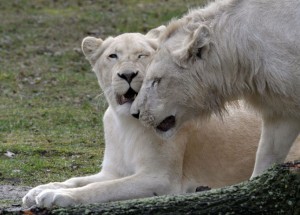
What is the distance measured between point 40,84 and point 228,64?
8.81 metres

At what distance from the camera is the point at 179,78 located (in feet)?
21.2

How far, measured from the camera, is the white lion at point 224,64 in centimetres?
635

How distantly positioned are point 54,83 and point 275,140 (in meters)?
8.50

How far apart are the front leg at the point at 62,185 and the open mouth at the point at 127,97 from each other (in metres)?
0.70

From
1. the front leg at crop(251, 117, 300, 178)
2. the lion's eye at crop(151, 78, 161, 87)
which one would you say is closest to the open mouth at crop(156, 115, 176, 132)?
the lion's eye at crop(151, 78, 161, 87)

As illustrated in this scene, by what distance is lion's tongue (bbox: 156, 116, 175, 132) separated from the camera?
21.8 feet

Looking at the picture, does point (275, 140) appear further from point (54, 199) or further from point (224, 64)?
point (54, 199)

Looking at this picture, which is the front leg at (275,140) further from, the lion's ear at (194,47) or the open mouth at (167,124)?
the lion's ear at (194,47)

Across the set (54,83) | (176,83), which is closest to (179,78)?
(176,83)

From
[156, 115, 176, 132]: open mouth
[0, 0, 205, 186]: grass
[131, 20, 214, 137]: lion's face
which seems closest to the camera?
[131, 20, 214, 137]: lion's face

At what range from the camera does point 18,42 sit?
18.1 m

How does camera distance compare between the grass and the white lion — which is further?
the grass

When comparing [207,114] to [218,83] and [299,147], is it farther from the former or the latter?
[299,147]

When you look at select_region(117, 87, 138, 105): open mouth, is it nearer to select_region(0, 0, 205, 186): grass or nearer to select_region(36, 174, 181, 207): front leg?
select_region(36, 174, 181, 207): front leg
